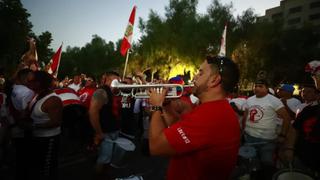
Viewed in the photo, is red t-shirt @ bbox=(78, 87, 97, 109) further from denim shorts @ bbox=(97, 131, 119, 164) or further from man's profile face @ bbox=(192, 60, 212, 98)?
man's profile face @ bbox=(192, 60, 212, 98)

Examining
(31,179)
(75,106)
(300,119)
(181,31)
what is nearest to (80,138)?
(75,106)

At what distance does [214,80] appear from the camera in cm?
253

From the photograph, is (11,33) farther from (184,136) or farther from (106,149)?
(184,136)

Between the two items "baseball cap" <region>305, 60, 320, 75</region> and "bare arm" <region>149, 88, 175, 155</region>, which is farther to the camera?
"baseball cap" <region>305, 60, 320, 75</region>

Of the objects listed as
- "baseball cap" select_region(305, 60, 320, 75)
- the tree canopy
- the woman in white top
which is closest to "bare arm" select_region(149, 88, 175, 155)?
the woman in white top

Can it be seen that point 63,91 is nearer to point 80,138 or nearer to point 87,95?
point 87,95

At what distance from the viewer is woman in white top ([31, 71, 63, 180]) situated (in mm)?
4426

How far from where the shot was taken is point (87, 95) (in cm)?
690

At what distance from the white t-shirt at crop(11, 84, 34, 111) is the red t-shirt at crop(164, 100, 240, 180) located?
13.6 ft

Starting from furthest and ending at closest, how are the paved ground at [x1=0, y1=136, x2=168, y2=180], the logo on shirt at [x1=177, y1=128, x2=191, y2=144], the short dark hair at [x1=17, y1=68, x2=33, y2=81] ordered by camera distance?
1. the paved ground at [x1=0, y1=136, x2=168, y2=180]
2. the short dark hair at [x1=17, y1=68, x2=33, y2=81]
3. the logo on shirt at [x1=177, y1=128, x2=191, y2=144]

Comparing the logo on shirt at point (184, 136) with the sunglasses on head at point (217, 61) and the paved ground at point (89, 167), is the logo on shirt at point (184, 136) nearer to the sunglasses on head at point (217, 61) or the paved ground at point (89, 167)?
the sunglasses on head at point (217, 61)

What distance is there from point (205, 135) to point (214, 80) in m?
0.53

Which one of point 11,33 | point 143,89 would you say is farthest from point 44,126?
point 11,33

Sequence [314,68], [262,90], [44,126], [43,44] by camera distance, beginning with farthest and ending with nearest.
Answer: [43,44]
[262,90]
[44,126]
[314,68]
